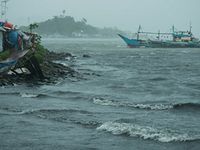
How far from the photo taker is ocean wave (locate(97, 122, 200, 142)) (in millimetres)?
16920

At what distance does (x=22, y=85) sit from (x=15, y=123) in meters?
13.8

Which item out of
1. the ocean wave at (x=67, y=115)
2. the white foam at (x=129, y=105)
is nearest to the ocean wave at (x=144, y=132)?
the ocean wave at (x=67, y=115)

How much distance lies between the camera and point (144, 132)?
58.4 ft

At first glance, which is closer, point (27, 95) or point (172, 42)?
point (27, 95)

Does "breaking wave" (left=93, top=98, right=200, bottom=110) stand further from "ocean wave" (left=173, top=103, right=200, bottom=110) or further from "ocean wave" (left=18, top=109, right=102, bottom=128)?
"ocean wave" (left=18, top=109, right=102, bottom=128)

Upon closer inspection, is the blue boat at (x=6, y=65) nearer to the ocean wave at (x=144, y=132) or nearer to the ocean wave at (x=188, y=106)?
the ocean wave at (x=188, y=106)

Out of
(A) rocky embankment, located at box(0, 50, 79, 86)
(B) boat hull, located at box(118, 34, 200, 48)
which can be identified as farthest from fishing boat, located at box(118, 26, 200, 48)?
(A) rocky embankment, located at box(0, 50, 79, 86)

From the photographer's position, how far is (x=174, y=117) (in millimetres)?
21781

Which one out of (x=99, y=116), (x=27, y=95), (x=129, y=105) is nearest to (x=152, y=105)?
(x=129, y=105)

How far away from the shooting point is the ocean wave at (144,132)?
16920 mm

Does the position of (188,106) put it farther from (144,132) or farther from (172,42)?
(172,42)

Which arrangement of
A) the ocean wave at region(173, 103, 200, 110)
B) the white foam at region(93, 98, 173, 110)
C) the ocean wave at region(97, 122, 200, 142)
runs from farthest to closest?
the ocean wave at region(173, 103, 200, 110)
the white foam at region(93, 98, 173, 110)
the ocean wave at region(97, 122, 200, 142)

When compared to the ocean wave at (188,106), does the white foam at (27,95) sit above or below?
above

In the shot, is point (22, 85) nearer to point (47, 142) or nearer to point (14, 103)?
point (14, 103)
